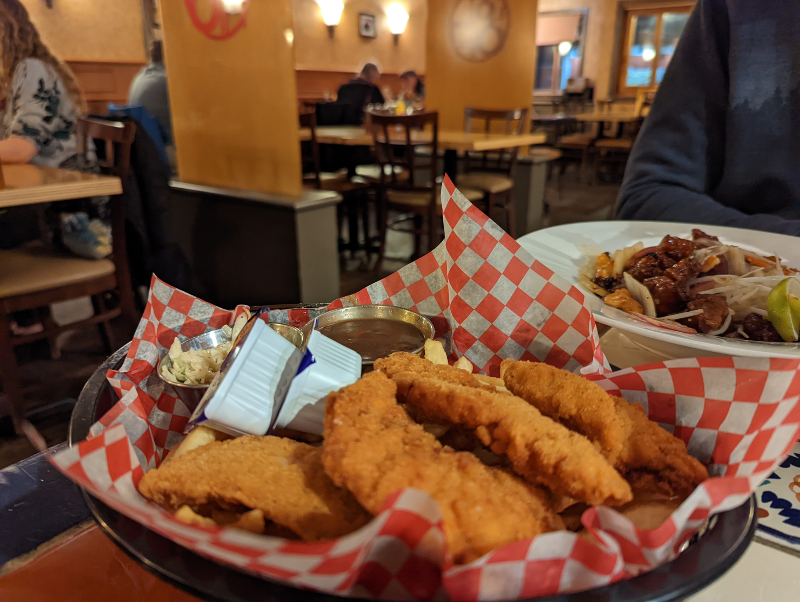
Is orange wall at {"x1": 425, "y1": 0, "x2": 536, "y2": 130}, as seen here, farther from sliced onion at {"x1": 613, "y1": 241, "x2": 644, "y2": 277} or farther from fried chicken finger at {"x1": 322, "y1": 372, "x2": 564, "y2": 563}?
fried chicken finger at {"x1": 322, "y1": 372, "x2": 564, "y2": 563}

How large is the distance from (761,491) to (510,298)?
52cm

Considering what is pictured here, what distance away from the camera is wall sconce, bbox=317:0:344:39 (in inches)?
400

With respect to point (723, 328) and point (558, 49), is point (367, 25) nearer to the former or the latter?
point (558, 49)

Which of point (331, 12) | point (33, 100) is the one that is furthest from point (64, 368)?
point (331, 12)

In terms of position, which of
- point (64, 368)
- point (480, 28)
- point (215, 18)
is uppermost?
point (480, 28)

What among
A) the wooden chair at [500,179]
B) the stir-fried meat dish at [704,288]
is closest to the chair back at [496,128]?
the wooden chair at [500,179]

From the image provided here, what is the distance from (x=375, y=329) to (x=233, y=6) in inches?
119

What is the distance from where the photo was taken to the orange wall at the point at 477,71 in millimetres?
6500

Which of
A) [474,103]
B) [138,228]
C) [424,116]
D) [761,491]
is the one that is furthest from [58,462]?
[474,103]

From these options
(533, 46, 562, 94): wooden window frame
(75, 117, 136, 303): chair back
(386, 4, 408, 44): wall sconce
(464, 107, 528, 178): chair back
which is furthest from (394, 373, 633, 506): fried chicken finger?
(533, 46, 562, 94): wooden window frame

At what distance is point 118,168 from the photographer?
2936 millimetres

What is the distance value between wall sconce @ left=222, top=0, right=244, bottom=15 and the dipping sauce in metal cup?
2.88 metres

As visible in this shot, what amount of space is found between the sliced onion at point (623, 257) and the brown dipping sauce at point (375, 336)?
2.24 feet

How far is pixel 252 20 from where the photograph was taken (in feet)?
10.4
